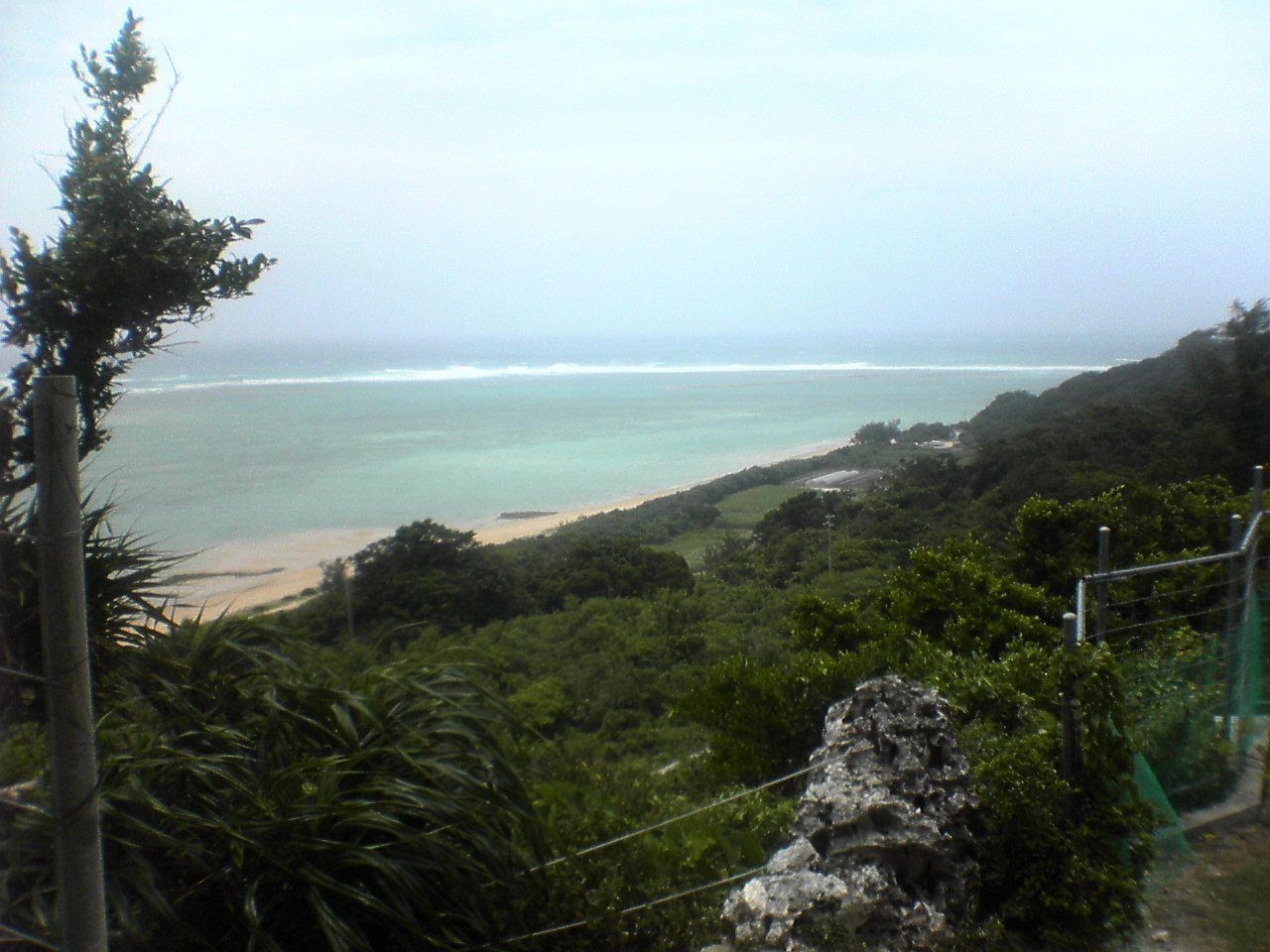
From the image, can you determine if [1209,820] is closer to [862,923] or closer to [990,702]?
[990,702]

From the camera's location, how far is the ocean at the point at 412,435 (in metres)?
13.5

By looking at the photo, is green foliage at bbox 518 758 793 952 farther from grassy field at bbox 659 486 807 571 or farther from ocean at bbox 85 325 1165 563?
grassy field at bbox 659 486 807 571

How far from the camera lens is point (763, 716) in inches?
201

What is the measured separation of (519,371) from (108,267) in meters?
44.6

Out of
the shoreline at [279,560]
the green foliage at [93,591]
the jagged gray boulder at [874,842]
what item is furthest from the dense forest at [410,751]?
the shoreline at [279,560]

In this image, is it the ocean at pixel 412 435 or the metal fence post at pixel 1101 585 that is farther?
the ocean at pixel 412 435

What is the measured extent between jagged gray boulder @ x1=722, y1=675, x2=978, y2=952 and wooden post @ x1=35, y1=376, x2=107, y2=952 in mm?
1705

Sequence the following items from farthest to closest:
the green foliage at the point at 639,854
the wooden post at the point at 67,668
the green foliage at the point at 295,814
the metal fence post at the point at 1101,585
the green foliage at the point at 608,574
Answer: the green foliage at the point at 608,574 < the metal fence post at the point at 1101,585 < the green foliage at the point at 639,854 < the green foliage at the point at 295,814 < the wooden post at the point at 67,668

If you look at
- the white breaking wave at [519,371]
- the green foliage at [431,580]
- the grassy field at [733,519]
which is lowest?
the grassy field at [733,519]

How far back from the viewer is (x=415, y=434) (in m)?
24.7

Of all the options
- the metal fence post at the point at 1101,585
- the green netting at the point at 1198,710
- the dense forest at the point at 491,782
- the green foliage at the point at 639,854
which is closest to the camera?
the dense forest at the point at 491,782

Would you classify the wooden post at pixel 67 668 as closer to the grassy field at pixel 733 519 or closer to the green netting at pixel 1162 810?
the green netting at pixel 1162 810

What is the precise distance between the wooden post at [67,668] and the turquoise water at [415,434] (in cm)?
206

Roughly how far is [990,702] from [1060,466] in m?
11.8
